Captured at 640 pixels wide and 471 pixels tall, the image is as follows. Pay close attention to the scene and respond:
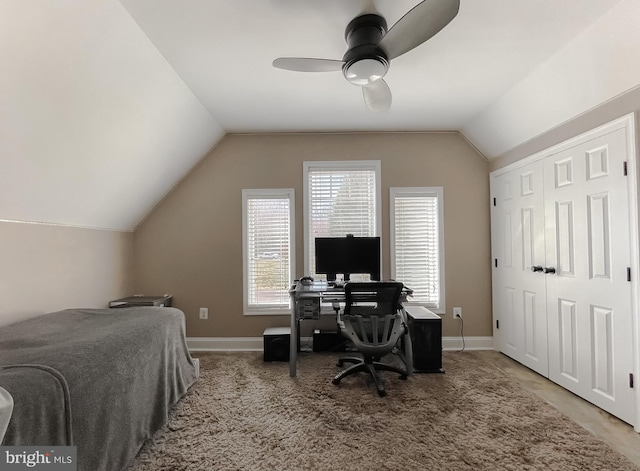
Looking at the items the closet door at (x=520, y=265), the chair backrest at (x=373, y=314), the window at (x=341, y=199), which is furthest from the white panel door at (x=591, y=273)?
the window at (x=341, y=199)

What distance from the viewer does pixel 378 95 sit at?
87.0 inches

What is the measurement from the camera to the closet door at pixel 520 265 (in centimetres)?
287

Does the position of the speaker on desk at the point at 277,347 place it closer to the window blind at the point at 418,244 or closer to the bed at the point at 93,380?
the bed at the point at 93,380

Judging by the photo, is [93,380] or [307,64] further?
[307,64]

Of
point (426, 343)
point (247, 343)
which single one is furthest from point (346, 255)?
point (247, 343)

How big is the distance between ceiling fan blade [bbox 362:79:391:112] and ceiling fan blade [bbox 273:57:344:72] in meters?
0.32

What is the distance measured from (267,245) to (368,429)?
7.36ft

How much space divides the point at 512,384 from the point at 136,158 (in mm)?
3919

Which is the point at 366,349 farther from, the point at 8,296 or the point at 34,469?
the point at 8,296

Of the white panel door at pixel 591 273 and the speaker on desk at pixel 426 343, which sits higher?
the white panel door at pixel 591 273

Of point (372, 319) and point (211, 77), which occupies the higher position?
point (211, 77)

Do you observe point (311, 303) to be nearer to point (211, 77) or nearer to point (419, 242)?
point (419, 242)

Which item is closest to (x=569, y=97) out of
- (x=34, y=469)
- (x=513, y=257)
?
(x=513, y=257)

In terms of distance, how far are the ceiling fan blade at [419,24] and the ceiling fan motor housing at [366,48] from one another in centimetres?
7
